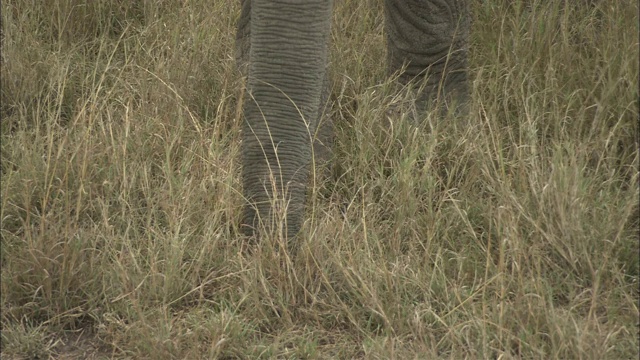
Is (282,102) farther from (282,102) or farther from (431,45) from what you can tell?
(431,45)

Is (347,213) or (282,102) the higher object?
(282,102)

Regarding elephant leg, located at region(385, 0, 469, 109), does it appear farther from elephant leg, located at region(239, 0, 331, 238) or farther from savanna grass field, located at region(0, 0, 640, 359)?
elephant leg, located at region(239, 0, 331, 238)

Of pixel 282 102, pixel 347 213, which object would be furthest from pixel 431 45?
pixel 282 102

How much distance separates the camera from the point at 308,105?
2.68m

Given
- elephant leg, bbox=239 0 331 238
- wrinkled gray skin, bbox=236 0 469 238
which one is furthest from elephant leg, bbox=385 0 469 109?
elephant leg, bbox=239 0 331 238

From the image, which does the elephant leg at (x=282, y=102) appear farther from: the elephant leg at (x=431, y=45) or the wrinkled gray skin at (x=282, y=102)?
the elephant leg at (x=431, y=45)

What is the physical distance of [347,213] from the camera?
9.75ft

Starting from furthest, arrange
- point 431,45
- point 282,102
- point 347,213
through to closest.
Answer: point 431,45, point 347,213, point 282,102

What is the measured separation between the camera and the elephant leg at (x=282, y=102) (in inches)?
102

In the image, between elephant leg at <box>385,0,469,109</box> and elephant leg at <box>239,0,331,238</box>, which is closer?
elephant leg at <box>239,0,331,238</box>

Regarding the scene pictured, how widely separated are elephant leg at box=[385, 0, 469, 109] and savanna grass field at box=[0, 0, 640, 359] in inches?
3.6

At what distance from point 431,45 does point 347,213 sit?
71 centimetres

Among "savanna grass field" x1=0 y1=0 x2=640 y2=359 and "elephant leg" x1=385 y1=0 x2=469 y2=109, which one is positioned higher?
"elephant leg" x1=385 y1=0 x2=469 y2=109

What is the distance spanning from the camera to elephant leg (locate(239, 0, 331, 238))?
2584mm
